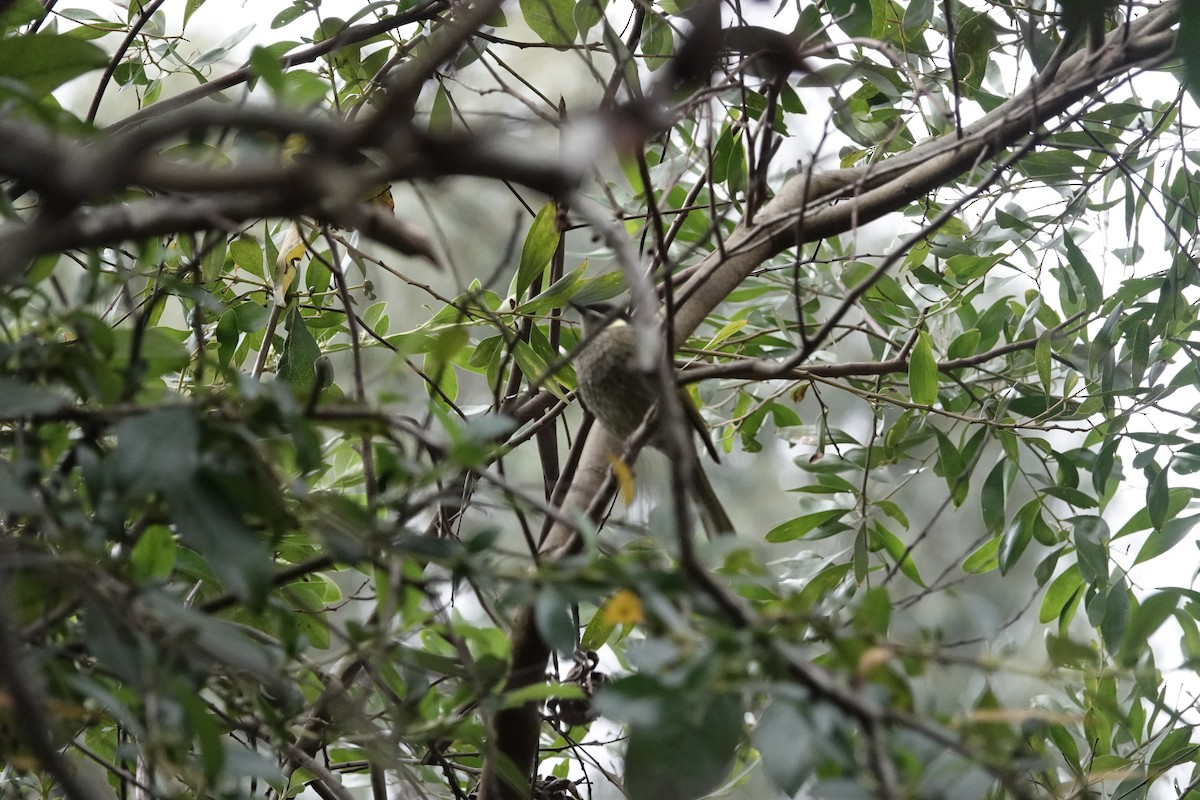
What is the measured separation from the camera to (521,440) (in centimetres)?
157

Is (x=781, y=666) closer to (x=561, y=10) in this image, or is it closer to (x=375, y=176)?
(x=375, y=176)

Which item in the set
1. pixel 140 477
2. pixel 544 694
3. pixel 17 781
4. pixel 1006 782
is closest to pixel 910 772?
pixel 1006 782

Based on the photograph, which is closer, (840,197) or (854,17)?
(840,197)

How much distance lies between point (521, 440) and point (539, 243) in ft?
1.02

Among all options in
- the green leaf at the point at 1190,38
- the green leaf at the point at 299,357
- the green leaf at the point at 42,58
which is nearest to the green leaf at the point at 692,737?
the green leaf at the point at 42,58

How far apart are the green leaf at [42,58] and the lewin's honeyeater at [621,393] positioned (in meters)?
0.82

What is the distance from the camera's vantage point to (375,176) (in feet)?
1.73

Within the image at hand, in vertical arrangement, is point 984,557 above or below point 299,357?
below

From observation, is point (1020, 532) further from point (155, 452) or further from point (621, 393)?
point (155, 452)

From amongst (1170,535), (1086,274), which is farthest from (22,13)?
(1170,535)

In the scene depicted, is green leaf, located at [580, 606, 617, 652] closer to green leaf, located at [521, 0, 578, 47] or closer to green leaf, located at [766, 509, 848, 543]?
green leaf, located at [766, 509, 848, 543]

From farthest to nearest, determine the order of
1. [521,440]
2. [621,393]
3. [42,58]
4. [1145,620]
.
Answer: [621,393], [521,440], [42,58], [1145,620]

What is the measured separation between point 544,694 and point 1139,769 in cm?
139

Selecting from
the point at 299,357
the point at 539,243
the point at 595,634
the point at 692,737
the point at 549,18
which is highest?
the point at 549,18
